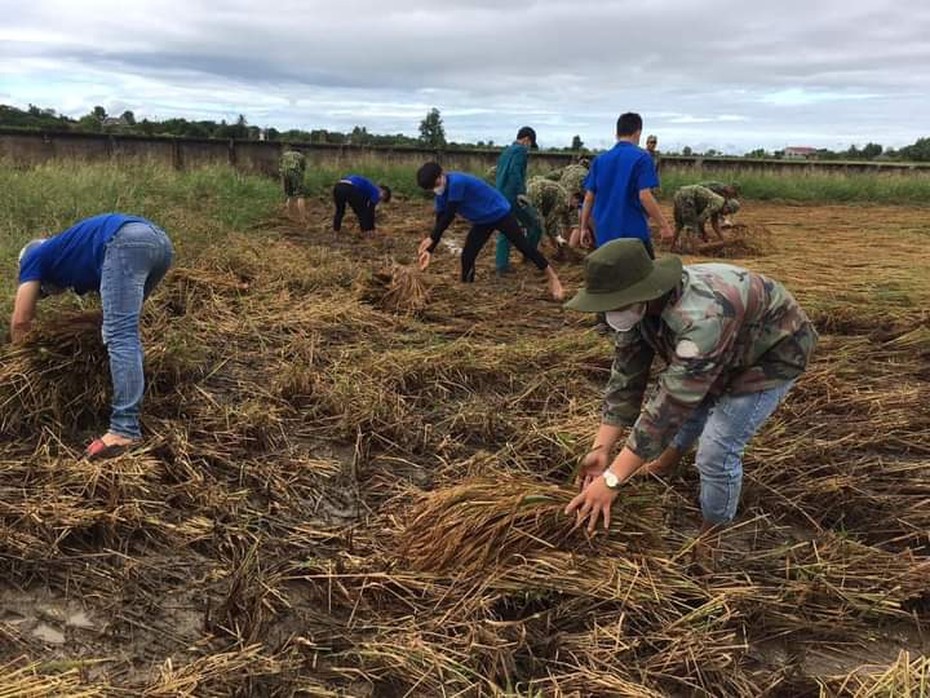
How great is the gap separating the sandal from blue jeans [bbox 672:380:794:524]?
7.26ft

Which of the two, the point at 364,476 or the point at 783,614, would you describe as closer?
the point at 783,614

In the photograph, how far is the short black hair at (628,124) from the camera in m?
4.81

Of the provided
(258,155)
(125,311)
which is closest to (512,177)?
(125,311)

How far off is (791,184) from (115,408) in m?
18.5

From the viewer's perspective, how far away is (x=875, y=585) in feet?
7.48

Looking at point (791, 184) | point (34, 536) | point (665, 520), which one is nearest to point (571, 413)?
point (665, 520)

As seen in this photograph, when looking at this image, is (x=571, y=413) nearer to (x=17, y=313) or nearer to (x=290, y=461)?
(x=290, y=461)

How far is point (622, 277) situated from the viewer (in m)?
1.92

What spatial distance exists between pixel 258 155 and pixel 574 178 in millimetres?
10803

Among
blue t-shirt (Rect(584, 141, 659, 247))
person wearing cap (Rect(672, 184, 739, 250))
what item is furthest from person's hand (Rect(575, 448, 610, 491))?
person wearing cap (Rect(672, 184, 739, 250))

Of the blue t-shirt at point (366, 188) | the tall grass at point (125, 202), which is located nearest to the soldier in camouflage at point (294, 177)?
the tall grass at point (125, 202)

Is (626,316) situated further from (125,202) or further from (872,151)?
(872,151)

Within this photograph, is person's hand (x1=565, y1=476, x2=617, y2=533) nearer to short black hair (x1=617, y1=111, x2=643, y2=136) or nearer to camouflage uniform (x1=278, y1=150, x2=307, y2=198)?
short black hair (x1=617, y1=111, x2=643, y2=136)

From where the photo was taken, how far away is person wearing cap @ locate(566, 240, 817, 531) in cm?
191
